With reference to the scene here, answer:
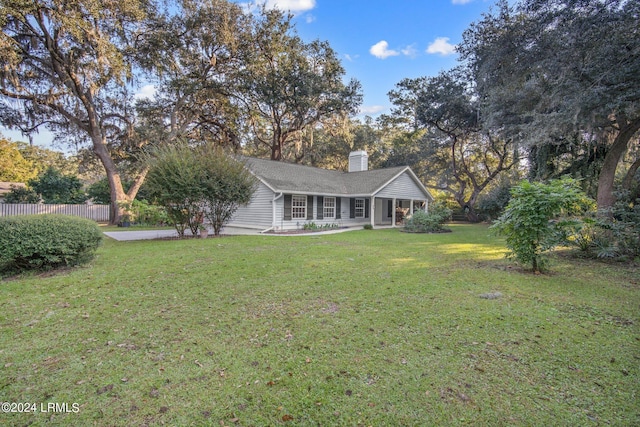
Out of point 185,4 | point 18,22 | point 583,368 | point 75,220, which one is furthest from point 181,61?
point 583,368

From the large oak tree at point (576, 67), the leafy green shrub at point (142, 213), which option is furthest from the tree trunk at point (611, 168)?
the leafy green shrub at point (142, 213)

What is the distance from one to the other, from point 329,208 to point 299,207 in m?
2.32

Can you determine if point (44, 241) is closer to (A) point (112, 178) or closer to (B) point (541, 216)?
(B) point (541, 216)

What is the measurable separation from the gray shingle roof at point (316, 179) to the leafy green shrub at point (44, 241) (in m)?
8.43

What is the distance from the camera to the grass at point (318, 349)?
223 centimetres

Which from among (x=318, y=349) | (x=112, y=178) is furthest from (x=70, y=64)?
(x=318, y=349)

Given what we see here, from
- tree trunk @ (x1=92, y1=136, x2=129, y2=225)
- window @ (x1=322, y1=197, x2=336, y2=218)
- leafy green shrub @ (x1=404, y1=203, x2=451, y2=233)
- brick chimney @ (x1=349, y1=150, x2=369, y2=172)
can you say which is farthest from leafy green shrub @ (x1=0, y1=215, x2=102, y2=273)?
brick chimney @ (x1=349, y1=150, x2=369, y2=172)

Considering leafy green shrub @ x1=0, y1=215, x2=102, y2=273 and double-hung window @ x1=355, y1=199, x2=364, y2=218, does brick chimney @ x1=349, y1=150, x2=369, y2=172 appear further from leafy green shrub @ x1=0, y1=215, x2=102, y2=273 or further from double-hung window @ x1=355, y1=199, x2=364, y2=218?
leafy green shrub @ x1=0, y1=215, x2=102, y2=273

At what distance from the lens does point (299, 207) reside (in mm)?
15594

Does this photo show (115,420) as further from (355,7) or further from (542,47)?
(355,7)

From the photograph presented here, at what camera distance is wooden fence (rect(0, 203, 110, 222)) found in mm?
18219

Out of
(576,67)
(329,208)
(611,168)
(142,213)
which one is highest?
(576,67)

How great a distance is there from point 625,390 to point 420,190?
765 inches

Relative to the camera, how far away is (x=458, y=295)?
481 centimetres
